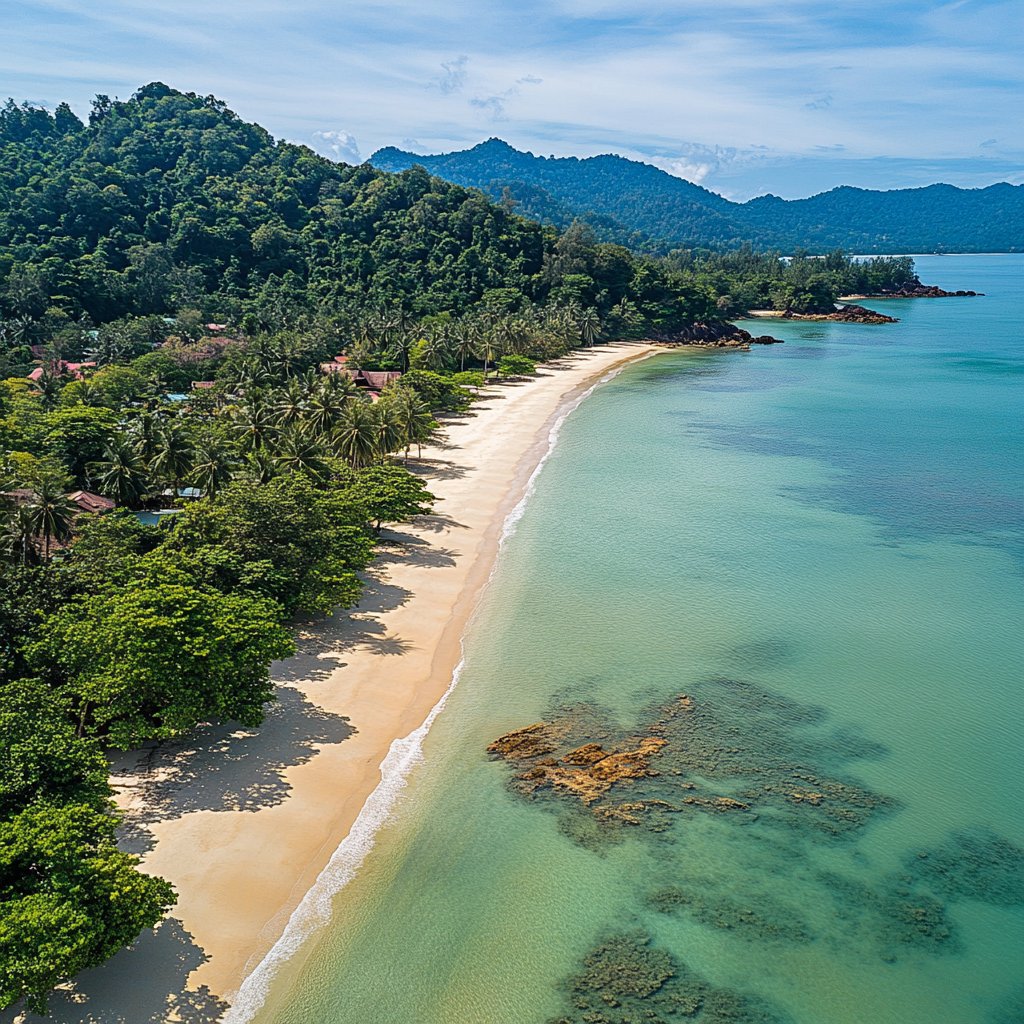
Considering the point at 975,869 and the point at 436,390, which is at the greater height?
the point at 436,390

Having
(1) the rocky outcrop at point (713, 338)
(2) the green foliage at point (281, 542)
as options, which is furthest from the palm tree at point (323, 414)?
(1) the rocky outcrop at point (713, 338)

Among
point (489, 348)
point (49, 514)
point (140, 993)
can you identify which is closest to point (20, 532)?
point (49, 514)

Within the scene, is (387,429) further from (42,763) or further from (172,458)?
(42,763)

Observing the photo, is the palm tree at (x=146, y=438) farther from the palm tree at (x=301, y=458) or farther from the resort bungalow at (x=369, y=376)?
the resort bungalow at (x=369, y=376)

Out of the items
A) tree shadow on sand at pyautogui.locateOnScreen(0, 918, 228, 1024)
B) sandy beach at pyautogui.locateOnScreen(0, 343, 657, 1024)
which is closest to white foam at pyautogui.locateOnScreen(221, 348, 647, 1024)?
sandy beach at pyautogui.locateOnScreen(0, 343, 657, 1024)

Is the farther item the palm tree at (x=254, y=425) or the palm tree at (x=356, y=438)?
the palm tree at (x=356, y=438)

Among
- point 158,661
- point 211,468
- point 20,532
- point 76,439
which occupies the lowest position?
point 158,661

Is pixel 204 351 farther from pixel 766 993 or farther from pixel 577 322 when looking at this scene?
pixel 766 993
